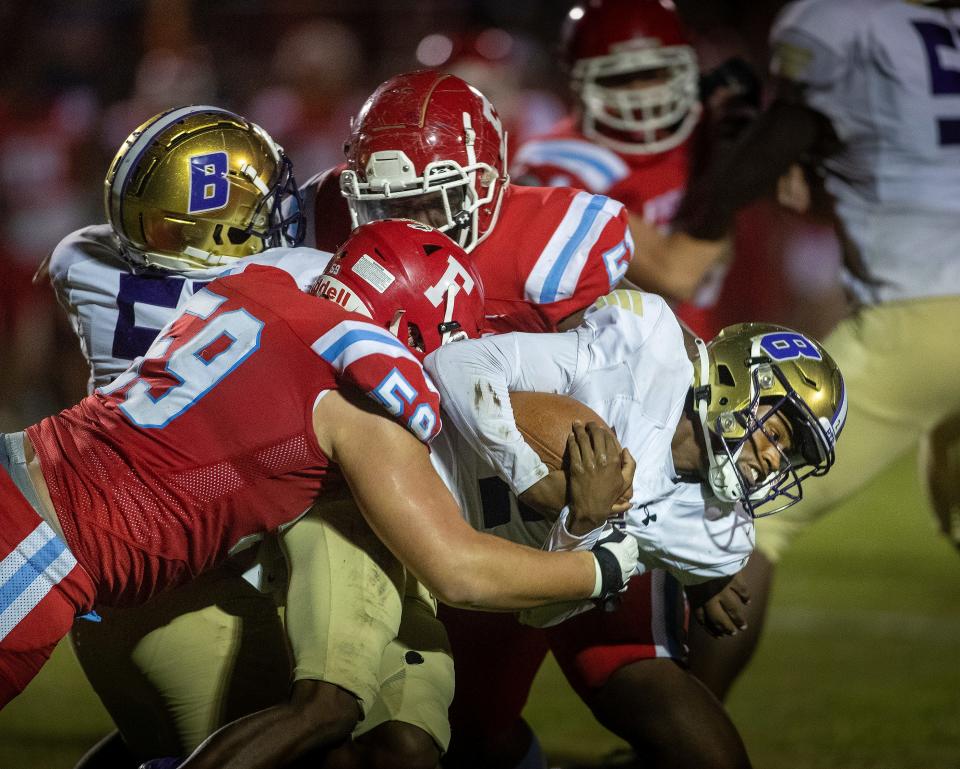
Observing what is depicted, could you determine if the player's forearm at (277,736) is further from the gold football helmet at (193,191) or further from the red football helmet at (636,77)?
the red football helmet at (636,77)

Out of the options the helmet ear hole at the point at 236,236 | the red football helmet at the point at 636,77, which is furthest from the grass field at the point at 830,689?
the red football helmet at the point at 636,77

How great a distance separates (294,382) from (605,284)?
0.98 meters

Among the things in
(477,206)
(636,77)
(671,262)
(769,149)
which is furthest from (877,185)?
(477,206)

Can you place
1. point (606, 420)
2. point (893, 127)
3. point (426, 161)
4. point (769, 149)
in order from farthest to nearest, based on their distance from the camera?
point (769, 149)
point (893, 127)
point (426, 161)
point (606, 420)

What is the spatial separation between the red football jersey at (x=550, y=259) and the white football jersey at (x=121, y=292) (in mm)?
452

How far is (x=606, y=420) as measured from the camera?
287cm

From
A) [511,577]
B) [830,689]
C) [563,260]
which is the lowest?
[830,689]

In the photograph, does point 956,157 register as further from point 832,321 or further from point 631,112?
point 832,321

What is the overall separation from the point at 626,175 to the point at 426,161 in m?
1.87

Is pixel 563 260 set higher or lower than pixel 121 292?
lower

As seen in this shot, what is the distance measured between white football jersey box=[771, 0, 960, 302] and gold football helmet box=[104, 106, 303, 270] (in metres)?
1.91

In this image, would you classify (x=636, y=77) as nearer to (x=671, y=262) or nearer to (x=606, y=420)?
(x=671, y=262)

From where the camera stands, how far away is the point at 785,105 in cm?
429

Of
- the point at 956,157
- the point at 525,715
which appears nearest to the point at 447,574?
the point at 525,715
